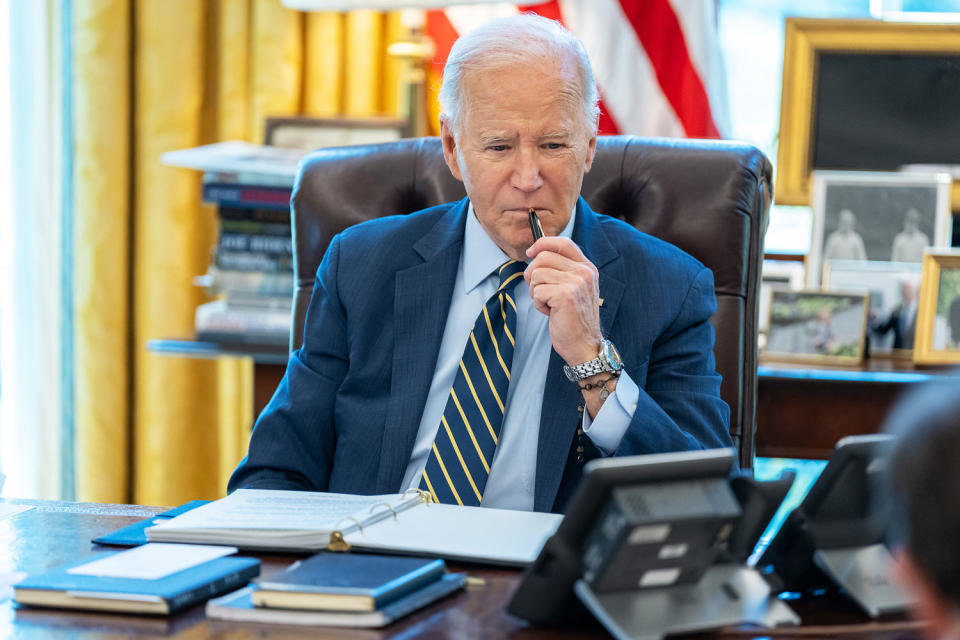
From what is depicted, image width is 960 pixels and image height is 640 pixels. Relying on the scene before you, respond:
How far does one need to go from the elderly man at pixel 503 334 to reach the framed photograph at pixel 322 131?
104 cm

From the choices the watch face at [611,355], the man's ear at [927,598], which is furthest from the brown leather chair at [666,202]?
the man's ear at [927,598]

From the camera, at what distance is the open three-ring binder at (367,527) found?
41.7 inches

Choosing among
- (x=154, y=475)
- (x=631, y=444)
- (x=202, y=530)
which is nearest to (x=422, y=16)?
(x=154, y=475)

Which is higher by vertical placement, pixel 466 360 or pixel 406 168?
pixel 406 168

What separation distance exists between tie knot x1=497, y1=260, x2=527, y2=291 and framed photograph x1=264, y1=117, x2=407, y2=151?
1147 millimetres

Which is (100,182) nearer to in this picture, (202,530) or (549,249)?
(549,249)

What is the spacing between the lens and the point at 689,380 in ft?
5.01

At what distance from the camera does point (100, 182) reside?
2867 millimetres

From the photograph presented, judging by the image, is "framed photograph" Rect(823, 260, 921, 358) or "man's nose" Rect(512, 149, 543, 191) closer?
"man's nose" Rect(512, 149, 543, 191)

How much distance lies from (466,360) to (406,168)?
0.49 m

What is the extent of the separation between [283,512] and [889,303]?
1495 mm

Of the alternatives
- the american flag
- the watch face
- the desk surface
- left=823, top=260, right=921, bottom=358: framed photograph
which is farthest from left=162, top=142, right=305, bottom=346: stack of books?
the desk surface

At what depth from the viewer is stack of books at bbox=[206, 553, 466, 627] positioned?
89 centimetres

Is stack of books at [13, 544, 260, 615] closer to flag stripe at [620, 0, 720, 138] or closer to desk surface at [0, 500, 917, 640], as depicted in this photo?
desk surface at [0, 500, 917, 640]
